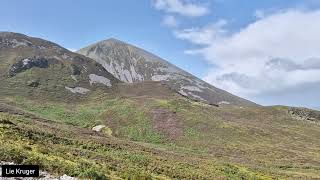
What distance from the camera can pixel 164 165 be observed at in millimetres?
46531

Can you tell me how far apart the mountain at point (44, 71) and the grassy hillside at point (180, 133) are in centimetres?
994

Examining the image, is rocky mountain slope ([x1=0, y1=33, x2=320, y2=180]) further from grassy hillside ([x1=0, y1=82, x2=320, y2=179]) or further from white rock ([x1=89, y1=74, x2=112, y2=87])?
white rock ([x1=89, y1=74, x2=112, y2=87])

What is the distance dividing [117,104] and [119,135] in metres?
29.2

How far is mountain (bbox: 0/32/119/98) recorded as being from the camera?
135750 mm

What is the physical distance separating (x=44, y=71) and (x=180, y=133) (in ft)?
252

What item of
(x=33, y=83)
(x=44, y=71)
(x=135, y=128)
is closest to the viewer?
(x=135, y=128)

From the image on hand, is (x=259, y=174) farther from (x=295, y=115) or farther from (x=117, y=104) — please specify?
A: (x=295, y=115)

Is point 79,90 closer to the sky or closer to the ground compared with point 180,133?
closer to the sky

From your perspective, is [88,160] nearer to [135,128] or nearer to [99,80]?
[135,128]

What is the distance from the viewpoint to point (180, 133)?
311 feet

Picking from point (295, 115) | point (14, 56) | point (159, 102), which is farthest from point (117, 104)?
point (14, 56)

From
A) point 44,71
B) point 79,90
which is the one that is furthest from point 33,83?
point 44,71

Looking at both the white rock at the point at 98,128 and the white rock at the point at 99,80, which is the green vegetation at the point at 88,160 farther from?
the white rock at the point at 99,80

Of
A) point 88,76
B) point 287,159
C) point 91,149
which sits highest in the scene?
point 88,76
